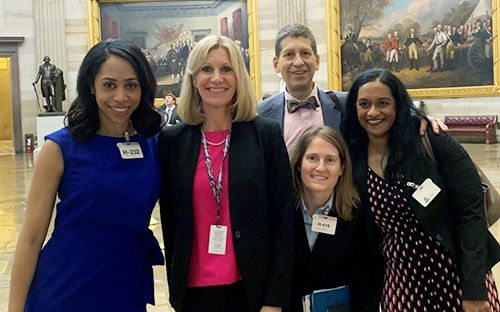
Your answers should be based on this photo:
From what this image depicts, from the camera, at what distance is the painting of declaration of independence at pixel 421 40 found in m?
18.9

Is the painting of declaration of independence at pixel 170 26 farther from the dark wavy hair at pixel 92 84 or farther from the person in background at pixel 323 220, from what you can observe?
the dark wavy hair at pixel 92 84

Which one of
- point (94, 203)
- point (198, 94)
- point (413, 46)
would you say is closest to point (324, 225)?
point (198, 94)

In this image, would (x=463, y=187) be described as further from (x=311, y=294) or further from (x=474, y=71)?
(x=474, y=71)

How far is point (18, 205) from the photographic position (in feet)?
29.1

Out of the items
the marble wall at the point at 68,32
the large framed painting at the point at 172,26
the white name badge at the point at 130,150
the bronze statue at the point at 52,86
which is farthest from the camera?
the large framed painting at the point at 172,26

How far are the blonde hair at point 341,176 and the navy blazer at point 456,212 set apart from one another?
106mm

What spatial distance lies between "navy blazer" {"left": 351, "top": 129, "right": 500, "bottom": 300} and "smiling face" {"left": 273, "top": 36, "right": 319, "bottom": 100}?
1016 mm

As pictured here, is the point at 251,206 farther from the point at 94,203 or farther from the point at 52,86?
the point at 52,86

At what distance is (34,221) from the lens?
2.22 m

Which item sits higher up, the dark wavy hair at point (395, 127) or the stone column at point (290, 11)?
the stone column at point (290, 11)

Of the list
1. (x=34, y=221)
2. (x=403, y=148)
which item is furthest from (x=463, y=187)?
(x=34, y=221)

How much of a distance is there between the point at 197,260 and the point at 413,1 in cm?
1951

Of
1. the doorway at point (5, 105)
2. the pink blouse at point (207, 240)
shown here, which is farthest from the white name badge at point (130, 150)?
the doorway at point (5, 105)

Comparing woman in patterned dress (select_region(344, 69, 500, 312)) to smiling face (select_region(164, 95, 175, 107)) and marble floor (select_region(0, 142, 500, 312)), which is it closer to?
marble floor (select_region(0, 142, 500, 312))
